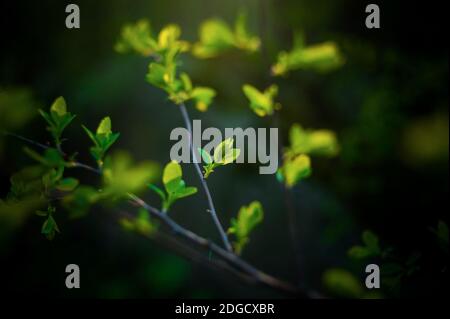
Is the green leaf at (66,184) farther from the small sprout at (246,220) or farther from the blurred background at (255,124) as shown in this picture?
the blurred background at (255,124)

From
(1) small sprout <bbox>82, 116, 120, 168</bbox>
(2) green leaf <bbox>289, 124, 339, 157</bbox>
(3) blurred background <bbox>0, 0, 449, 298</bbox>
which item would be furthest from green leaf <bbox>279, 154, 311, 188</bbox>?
(3) blurred background <bbox>0, 0, 449, 298</bbox>

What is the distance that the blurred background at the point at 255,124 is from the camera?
1.11 m

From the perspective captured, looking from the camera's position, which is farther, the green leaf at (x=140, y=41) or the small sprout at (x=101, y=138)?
the green leaf at (x=140, y=41)

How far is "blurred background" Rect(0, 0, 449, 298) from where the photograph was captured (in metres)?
1.11

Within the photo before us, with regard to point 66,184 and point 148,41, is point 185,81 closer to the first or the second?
point 148,41

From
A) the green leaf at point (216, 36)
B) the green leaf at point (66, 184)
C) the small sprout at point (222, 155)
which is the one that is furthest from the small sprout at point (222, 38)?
the green leaf at point (66, 184)

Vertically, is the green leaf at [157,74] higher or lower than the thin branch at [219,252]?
higher

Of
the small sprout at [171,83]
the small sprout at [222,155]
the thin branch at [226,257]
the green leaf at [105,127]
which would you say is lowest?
the thin branch at [226,257]

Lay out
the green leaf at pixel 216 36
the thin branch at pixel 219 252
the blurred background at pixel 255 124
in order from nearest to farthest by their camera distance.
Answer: the thin branch at pixel 219 252, the green leaf at pixel 216 36, the blurred background at pixel 255 124
